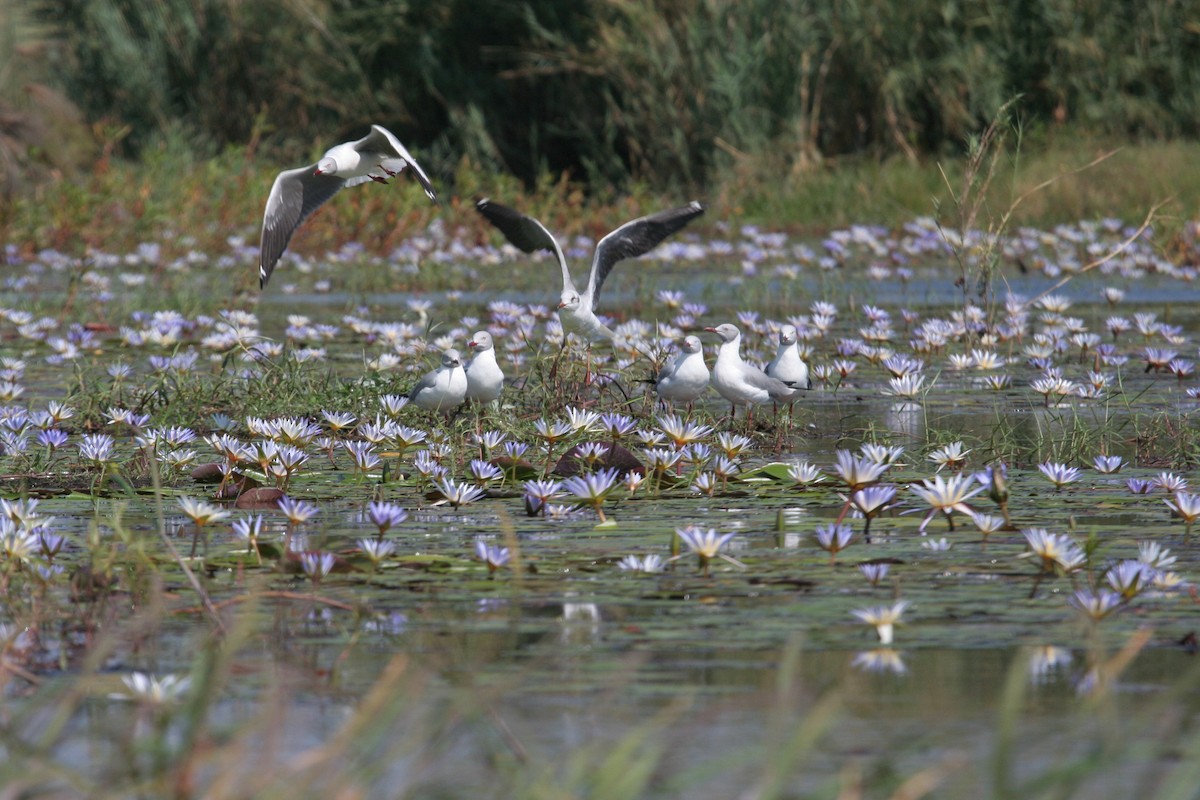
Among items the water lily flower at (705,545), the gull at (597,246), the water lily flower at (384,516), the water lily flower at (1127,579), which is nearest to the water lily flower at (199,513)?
the water lily flower at (384,516)

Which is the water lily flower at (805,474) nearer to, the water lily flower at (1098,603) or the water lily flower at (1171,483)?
the water lily flower at (1171,483)

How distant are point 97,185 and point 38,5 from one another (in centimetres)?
638

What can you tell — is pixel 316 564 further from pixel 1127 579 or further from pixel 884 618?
pixel 1127 579

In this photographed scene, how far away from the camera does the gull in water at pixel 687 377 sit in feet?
17.5

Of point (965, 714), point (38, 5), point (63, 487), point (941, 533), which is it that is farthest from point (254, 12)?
point (965, 714)

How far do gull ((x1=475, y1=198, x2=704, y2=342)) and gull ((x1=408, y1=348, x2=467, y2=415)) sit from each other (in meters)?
1.50

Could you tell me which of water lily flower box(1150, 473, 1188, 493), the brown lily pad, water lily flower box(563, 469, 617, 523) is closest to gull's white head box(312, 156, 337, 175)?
the brown lily pad

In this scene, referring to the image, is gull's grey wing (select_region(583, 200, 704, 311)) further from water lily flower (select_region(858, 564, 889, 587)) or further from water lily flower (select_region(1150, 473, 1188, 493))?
water lily flower (select_region(858, 564, 889, 587))

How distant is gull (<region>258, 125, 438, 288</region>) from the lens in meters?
7.32

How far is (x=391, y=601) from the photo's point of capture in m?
3.28

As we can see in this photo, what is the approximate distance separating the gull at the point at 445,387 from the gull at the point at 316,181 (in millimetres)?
1817

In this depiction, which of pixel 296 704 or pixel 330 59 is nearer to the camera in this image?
pixel 296 704

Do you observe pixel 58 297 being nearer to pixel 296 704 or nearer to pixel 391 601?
pixel 391 601

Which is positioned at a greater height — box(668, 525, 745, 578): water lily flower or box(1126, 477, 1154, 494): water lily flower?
box(1126, 477, 1154, 494): water lily flower
